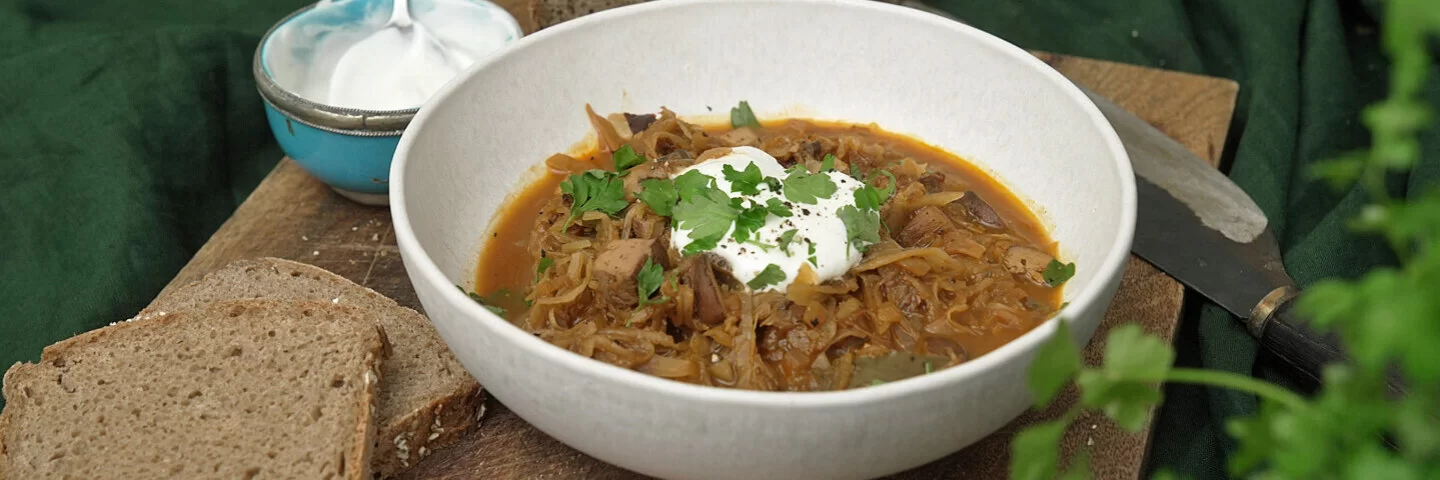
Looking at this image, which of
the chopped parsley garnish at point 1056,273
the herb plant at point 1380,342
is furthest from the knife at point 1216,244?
the herb plant at point 1380,342

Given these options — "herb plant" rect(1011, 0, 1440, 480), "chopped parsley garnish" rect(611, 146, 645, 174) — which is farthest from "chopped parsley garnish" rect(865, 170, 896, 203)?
"herb plant" rect(1011, 0, 1440, 480)

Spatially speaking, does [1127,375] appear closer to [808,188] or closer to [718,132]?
[808,188]

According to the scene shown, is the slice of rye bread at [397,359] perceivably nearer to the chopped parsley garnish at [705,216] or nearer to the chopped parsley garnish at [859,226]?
the chopped parsley garnish at [705,216]

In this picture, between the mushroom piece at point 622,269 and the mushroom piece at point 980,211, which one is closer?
the mushroom piece at point 622,269

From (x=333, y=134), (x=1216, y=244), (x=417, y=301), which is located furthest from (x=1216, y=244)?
(x=333, y=134)

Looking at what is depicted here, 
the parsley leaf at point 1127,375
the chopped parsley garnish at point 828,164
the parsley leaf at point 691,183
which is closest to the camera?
the parsley leaf at point 1127,375

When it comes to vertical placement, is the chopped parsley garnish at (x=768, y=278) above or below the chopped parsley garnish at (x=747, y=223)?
below

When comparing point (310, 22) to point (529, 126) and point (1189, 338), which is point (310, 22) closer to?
point (529, 126)
